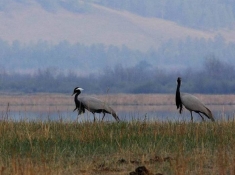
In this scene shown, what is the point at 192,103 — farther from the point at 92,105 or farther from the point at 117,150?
the point at 117,150

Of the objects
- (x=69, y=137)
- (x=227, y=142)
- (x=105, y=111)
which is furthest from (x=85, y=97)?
(x=227, y=142)

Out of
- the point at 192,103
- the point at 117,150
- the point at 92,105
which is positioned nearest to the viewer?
the point at 117,150

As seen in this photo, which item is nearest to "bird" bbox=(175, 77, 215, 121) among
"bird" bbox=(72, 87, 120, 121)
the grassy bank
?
"bird" bbox=(72, 87, 120, 121)

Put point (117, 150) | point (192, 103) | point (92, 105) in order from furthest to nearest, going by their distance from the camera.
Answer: point (92, 105)
point (192, 103)
point (117, 150)

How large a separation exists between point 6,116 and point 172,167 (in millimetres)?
7571

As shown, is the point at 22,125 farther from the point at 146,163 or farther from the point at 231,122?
the point at 146,163

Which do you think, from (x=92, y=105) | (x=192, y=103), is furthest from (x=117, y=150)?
(x=92, y=105)

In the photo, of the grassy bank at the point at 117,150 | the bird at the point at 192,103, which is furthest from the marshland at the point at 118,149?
the bird at the point at 192,103

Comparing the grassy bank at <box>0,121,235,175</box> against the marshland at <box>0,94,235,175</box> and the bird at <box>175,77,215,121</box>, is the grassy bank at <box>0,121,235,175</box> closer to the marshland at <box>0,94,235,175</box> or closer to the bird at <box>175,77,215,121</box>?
the marshland at <box>0,94,235,175</box>

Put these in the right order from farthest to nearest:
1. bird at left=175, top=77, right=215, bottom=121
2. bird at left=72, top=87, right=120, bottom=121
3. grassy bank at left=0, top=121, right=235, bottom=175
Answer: bird at left=72, top=87, right=120, bottom=121, bird at left=175, top=77, right=215, bottom=121, grassy bank at left=0, top=121, right=235, bottom=175

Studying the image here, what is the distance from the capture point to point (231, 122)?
15.6 metres

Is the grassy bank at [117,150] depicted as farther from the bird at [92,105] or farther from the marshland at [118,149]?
the bird at [92,105]

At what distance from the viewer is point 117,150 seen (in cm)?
1098

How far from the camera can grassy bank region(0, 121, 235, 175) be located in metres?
9.00
